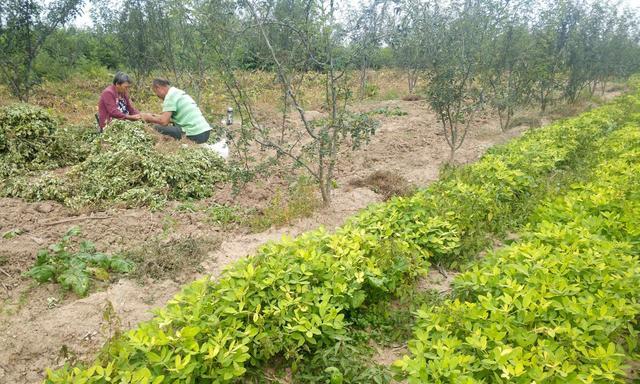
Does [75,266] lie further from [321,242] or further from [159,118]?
[159,118]

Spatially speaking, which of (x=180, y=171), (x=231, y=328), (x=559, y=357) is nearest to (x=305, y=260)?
(x=231, y=328)

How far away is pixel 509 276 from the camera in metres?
2.78

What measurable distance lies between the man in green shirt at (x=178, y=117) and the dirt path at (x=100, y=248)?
2039 millimetres

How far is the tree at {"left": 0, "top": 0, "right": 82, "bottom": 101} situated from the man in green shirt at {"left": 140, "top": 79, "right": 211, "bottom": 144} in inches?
183

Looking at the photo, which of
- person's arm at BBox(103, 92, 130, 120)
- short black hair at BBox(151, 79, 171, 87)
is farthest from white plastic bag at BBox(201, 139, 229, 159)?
person's arm at BBox(103, 92, 130, 120)

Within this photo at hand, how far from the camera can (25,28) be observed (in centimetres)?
924

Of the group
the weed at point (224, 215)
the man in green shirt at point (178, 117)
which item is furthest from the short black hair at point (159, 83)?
the weed at point (224, 215)

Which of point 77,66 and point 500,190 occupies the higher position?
point 77,66

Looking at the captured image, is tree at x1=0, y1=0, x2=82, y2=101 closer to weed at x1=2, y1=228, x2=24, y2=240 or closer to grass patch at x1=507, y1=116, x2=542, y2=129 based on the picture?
weed at x1=2, y1=228, x2=24, y2=240

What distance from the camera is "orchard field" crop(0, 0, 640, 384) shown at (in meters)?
2.36

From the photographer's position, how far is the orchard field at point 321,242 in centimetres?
236

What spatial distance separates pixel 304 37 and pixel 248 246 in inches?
93.9

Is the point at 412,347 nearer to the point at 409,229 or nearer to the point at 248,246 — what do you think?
the point at 409,229

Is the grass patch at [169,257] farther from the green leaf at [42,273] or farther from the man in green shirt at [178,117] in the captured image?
the man in green shirt at [178,117]
